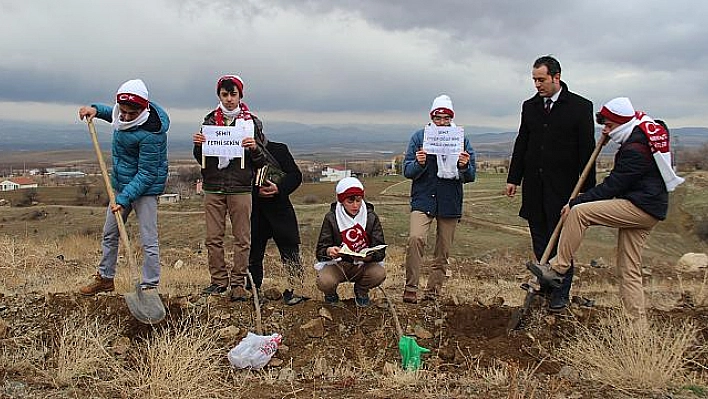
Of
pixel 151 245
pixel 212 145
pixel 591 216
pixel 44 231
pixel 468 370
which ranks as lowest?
pixel 44 231

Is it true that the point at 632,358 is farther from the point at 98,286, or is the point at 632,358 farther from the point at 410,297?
the point at 98,286

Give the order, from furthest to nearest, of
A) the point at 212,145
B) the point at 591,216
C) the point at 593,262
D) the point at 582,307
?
the point at 593,262, the point at 582,307, the point at 212,145, the point at 591,216

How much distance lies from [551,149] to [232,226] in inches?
125

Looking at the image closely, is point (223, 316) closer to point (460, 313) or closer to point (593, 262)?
point (460, 313)

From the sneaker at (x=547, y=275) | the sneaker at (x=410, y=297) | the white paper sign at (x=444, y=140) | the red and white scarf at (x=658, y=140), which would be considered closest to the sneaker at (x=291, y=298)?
the sneaker at (x=410, y=297)

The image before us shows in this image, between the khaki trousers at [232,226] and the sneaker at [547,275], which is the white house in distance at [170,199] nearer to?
the khaki trousers at [232,226]

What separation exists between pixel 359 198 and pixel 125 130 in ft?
7.31

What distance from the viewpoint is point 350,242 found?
5742 millimetres

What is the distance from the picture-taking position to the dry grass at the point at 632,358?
172 inches

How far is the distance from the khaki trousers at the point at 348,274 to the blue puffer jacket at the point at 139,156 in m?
1.76

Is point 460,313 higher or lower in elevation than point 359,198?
lower

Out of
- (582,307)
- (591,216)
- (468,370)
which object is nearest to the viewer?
(468,370)

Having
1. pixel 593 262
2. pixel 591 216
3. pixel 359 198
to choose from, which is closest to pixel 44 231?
pixel 593 262

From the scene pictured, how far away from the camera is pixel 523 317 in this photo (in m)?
5.88
